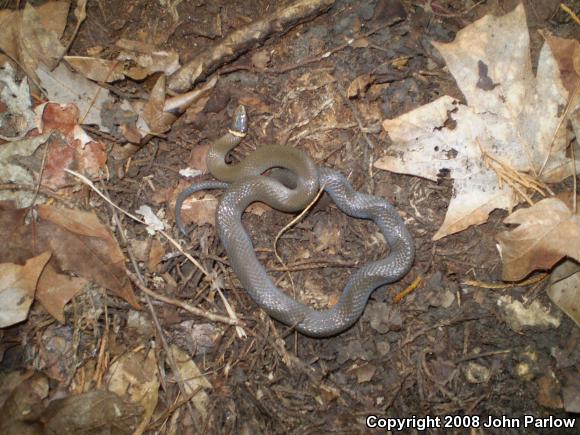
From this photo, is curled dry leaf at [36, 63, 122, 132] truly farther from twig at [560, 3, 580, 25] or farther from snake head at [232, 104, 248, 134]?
twig at [560, 3, 580, 25]

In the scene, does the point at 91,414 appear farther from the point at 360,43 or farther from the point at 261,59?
the point at 360,43

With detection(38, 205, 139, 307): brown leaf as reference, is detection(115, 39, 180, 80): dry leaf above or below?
above

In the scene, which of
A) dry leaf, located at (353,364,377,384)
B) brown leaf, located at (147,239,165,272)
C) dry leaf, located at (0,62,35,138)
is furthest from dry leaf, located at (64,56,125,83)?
dry leaf, located at (353,364,377,384)

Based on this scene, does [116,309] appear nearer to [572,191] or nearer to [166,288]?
[166,288]

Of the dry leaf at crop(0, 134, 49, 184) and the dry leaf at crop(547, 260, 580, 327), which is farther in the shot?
the dry leaf at crop(0, 134, 49, 184)

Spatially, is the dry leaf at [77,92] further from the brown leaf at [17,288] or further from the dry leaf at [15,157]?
the brown leaf at [17,288]

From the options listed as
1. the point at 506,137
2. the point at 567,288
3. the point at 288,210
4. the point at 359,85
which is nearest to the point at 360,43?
the point at 359,85
